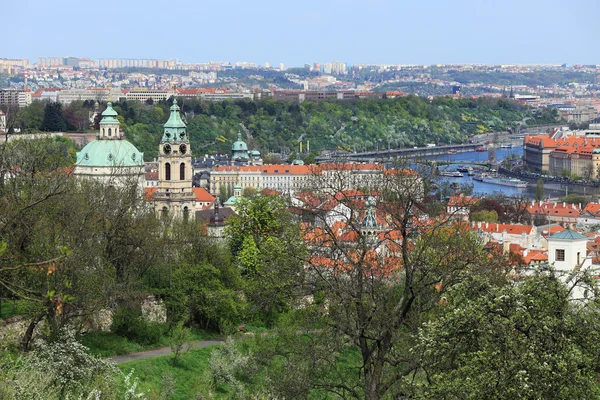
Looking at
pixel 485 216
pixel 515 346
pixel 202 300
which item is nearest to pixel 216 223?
pixel 485 216

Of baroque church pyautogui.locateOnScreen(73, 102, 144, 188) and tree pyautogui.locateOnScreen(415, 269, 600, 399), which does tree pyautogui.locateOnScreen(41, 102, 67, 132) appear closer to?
baroque church pyautogui.locateOnScreen(73, 102, 144, 188)

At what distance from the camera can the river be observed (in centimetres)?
6938

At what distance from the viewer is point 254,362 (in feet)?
65.7

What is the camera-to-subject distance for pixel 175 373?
2158cm

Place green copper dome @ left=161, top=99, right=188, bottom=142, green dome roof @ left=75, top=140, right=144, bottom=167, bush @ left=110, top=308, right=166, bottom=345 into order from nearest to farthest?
bush @ left=110, top=308, right=166, bottom=345 < green copper dome @ left=161, top=99, right=188, bottom=142 < green dome roof @ left=75, top=140, right=144, bottom=167

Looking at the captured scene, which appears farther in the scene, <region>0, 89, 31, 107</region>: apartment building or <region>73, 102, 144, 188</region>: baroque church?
<region>0, 89, 31, 107</region>: apartment building

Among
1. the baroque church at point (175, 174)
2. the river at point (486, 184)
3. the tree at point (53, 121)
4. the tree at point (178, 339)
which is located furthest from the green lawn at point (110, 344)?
the tree at point (53, 121)

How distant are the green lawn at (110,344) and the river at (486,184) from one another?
96.3 ft

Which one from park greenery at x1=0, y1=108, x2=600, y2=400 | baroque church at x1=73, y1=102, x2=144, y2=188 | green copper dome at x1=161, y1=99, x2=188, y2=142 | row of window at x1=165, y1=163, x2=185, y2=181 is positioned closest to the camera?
park greenery at x1=0, y1=108, x2=600, y2=400

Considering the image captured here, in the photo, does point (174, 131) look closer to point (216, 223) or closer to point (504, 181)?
point (216, 223)

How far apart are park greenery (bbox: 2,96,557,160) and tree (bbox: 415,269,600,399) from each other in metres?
51.7

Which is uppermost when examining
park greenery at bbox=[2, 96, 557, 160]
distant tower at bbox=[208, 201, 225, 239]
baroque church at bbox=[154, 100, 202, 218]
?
baroque church at bbox=[154, 100, 202, 218]

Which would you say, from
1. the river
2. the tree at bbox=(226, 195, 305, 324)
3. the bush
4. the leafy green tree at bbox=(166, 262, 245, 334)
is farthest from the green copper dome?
Result: the bush

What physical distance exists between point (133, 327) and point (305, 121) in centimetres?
8193
